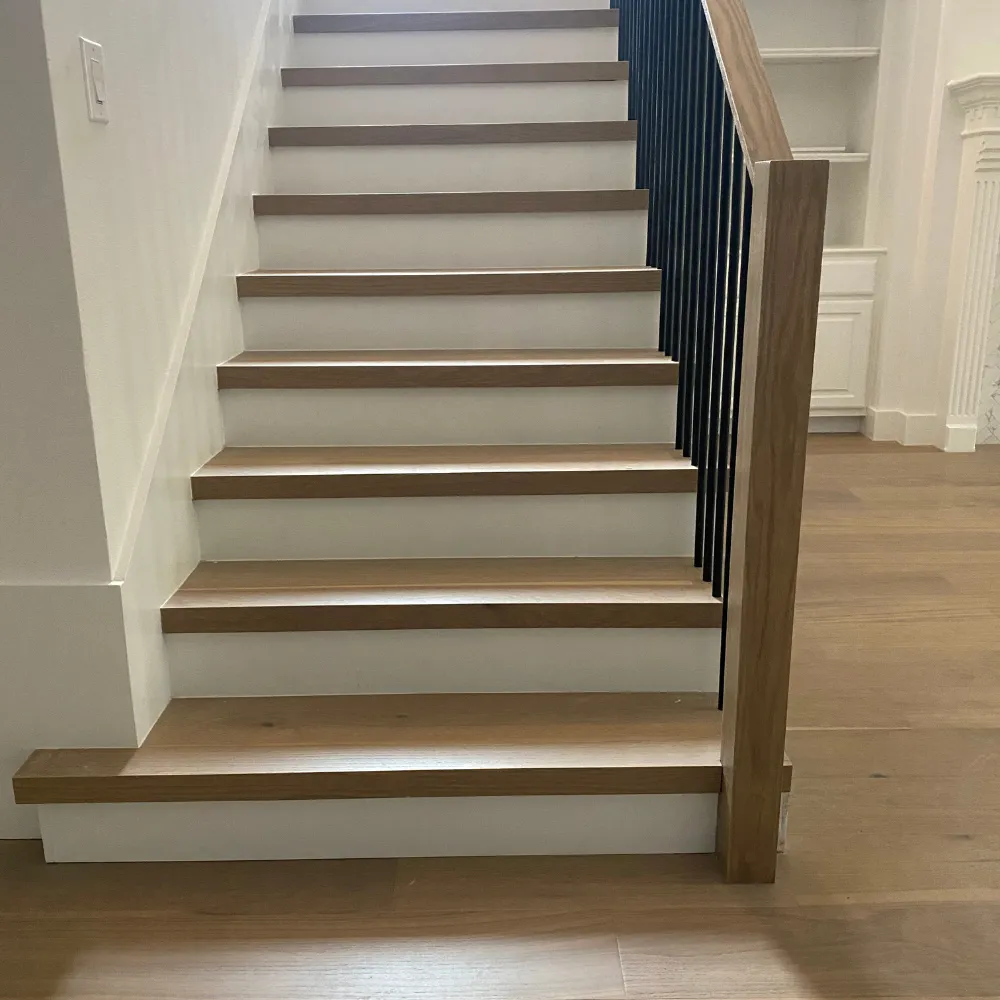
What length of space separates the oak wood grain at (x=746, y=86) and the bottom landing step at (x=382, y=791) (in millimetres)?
944

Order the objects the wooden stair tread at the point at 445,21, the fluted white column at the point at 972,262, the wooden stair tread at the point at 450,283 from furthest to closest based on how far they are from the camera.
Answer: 1. the fluted white column at the point at 972,262
2. the wooden stair tread at the point at 445,21
3. the wooden stair tread at the point at 450,283

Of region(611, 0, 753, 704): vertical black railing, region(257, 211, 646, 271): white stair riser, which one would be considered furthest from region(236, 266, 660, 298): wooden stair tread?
region(257, 211, 646, 271): white stair riser

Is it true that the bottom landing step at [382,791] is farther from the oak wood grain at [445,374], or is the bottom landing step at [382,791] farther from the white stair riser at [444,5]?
the white stair riser at [444,5]

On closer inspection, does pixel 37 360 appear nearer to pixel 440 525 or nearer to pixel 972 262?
pixel 440 525

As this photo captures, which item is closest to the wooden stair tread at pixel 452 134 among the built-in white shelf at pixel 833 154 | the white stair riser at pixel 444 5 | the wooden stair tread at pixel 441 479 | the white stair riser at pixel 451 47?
the white stair riser at pixel 451 47

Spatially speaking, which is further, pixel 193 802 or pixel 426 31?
pixel 426 31

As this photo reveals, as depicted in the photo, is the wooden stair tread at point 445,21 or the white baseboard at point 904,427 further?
the white baseboard at point 904,427

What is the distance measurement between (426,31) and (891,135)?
2306mm

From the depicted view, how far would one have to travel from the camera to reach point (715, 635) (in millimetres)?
1730

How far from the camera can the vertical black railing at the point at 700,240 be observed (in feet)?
5.10

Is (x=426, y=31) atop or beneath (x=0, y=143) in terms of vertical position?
atop

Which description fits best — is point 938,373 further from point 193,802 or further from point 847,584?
point 193,802

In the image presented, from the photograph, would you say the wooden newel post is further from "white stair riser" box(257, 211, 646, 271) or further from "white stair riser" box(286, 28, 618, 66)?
A: "white stair riser" box(286, 28, 618, 66)

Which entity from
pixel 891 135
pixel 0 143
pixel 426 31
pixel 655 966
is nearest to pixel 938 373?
pixel 891 135
